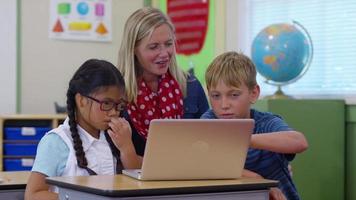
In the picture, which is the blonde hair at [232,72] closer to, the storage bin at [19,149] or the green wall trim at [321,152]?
the green wall trim at [321,152]

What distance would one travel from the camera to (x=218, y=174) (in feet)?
5.65

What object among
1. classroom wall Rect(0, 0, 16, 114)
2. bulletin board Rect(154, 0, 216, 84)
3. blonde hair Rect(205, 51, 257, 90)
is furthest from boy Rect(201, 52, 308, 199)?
classroom wall Rect(0, 0, 16, 114)

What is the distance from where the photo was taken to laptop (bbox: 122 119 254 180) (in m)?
1.61

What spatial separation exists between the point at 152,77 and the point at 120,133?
575 mm

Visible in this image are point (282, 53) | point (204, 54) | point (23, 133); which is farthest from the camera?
point (204, 54)

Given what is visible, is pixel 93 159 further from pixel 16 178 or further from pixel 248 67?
pixel 248 67

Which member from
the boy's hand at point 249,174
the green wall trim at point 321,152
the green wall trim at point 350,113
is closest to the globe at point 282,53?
the green wall trim at point 321,152

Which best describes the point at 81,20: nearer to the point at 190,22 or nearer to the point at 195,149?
the point at 190,22

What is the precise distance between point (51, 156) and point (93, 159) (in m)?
0.15

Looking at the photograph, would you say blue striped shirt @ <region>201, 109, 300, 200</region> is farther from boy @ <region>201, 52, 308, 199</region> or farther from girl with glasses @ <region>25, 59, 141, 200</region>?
girl with glasses @ <region>25, 59, 141, 200</region>

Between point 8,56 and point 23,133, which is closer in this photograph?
point 23,133

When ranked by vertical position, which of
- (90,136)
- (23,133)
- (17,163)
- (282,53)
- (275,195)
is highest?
(282,53)

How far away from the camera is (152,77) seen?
2.44 m

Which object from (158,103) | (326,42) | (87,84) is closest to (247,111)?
(158,103)
